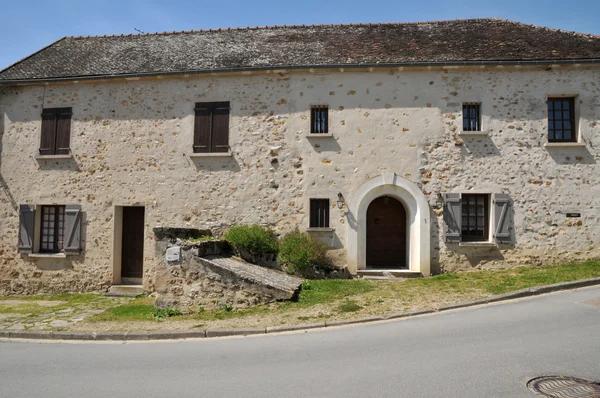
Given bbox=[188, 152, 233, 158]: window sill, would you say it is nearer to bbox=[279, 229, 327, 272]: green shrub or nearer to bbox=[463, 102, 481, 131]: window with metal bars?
bbox=[279, 229, 327, 272]: green shrub

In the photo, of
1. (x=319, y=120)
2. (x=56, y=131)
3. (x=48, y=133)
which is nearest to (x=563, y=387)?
(x=319, y=120)

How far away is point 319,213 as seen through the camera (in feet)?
40.5

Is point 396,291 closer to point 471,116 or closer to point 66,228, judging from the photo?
point 471,116

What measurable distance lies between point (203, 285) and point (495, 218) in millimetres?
7990

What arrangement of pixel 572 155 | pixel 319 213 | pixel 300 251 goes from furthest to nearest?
pixel 319 213
pixel 572 155
pixel 300 251

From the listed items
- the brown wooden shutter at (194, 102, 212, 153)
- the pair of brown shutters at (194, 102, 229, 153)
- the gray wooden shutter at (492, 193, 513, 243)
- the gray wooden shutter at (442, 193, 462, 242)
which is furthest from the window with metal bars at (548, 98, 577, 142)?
the brown wooden shutter at (194, 102, 212, 153)

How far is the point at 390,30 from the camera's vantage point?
14352mm

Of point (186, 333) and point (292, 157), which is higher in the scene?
point (292, 157)

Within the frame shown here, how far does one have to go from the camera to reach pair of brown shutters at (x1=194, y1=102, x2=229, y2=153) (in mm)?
12836

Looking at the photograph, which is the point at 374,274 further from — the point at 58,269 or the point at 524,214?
the point at 58,269

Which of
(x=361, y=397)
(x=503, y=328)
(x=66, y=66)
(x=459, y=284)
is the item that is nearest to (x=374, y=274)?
(x=459, y=284)

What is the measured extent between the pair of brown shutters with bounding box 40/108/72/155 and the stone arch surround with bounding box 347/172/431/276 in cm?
917

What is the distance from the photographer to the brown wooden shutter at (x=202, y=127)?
12.9m

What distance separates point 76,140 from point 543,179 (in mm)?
13864
